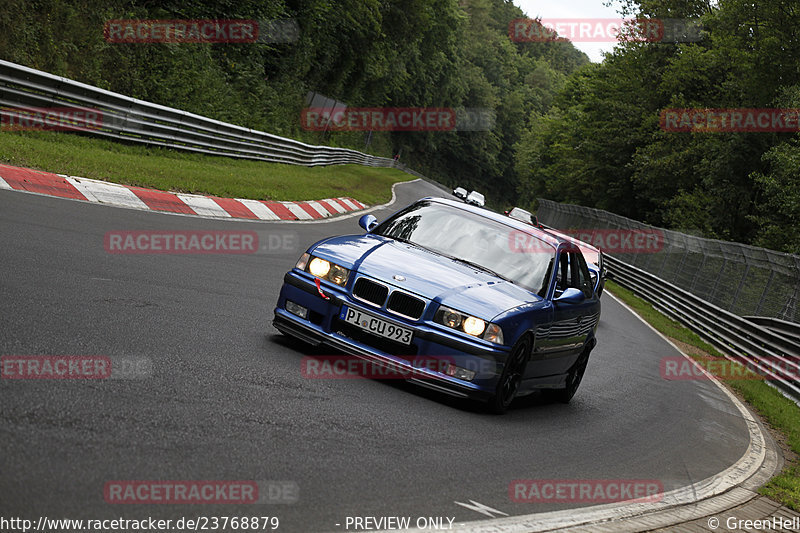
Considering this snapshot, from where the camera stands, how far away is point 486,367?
6.92m

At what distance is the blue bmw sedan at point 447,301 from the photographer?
6.91 meters

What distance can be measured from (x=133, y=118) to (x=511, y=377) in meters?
15.2

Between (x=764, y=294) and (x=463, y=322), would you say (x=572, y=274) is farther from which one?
(x=764, y=294)

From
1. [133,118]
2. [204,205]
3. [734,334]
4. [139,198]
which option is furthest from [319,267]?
[734,334]

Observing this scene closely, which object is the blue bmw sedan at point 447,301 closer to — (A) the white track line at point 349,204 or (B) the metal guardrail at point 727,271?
(B) the metal guardrail at point 727,271

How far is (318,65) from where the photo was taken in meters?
57.9

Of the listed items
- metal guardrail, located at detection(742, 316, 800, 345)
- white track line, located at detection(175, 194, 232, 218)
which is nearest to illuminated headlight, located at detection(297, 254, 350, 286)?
white track line, located at detection(175, 194, 232, 218)

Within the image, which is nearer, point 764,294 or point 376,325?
point 376,325

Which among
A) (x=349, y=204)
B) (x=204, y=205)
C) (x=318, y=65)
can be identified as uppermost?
(x=318, y=65)

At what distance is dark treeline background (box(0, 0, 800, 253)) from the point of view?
82.0 ft

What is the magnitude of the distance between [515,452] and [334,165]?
42774 mm

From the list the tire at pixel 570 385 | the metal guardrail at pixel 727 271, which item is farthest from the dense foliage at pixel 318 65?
the metal guardrail at pixel 727 271

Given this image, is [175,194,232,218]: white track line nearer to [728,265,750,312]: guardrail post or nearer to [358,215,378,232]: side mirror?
[358,215,378,232]: side mirror

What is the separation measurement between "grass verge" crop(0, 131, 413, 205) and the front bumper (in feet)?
24.7
